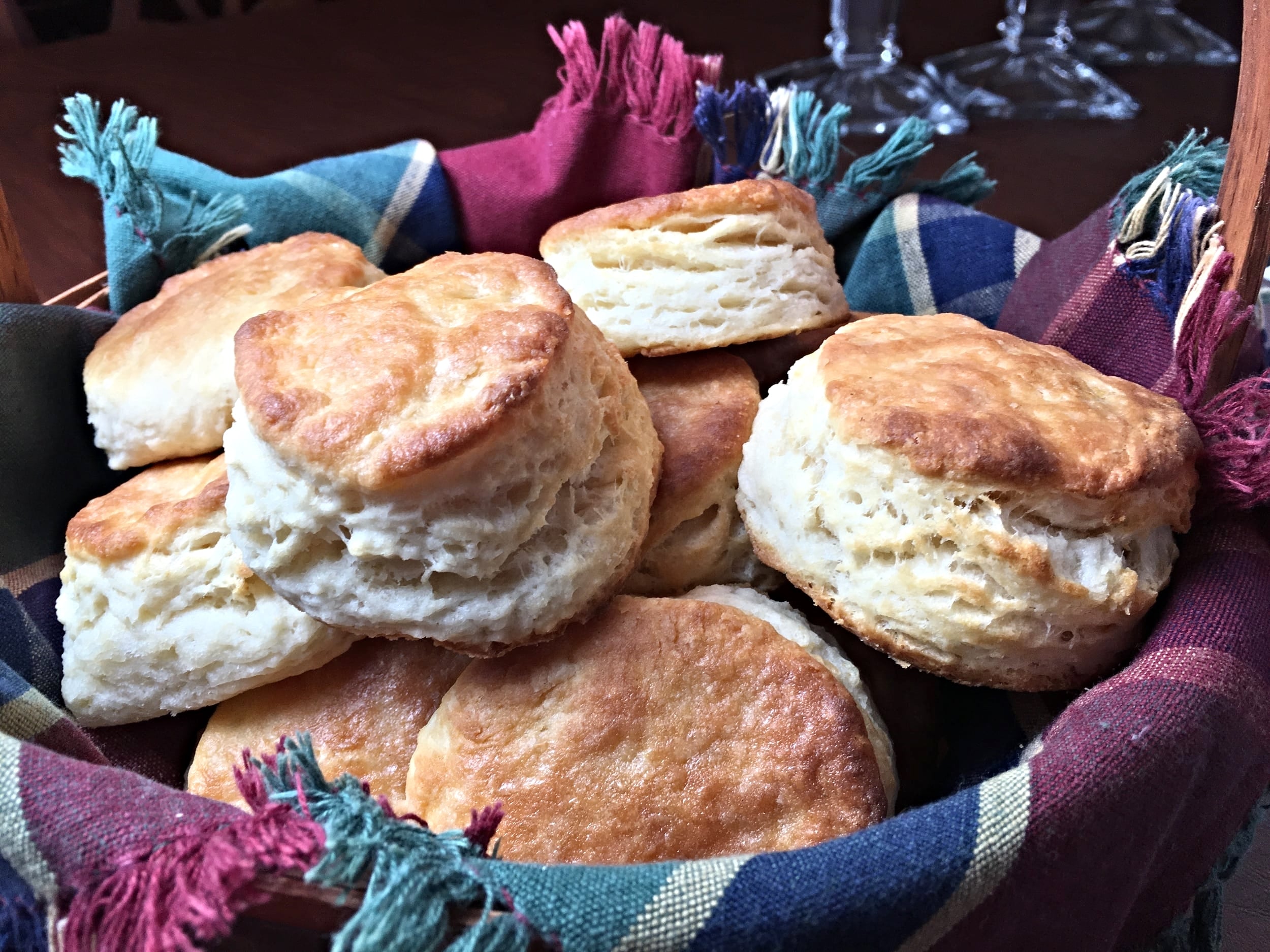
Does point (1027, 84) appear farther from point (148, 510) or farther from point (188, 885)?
point (188, 885)

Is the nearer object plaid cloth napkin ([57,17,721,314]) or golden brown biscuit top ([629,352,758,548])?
golden brown biscuit top ([629,352,758,548])

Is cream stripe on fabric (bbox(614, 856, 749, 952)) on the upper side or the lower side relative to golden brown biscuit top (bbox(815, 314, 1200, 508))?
lower

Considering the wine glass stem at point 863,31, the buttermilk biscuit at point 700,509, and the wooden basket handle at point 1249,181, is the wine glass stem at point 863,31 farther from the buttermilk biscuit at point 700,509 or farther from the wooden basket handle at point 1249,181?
the buttermilk biscuit at point 700,509

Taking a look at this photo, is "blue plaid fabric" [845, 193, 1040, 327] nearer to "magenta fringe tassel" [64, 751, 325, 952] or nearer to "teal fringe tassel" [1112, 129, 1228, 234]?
"teal fringe tassel" [1112, 129, 1228, 234]

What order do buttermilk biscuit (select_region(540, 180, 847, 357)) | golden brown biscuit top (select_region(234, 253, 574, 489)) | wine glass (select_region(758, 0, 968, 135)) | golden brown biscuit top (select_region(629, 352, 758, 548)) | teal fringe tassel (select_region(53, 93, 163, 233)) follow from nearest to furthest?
golden brown biscuit top (select_region(234, 253, 574, 489)) < golden brown biscuit top (select_region(629, 352, 758, 548)) < buttermilk biscuit (select_region(540, 180, 847, 357)) < teal fringe tassel (select_region(53, 93, 163, 233)) < wine glass (select_region(758, 0, 968, 135))

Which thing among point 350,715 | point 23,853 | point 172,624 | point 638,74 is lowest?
point 350,715

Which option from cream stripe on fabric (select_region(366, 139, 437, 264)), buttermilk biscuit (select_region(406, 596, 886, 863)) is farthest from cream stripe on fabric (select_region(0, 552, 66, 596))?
cream stripe on fabric (select_region(366, 139, 437, 264))

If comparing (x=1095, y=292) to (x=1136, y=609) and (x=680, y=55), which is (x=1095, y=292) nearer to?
(x=1136, y=609)

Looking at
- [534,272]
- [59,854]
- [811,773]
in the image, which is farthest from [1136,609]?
[59,854]

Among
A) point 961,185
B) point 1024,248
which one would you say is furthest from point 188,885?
point 961,185
